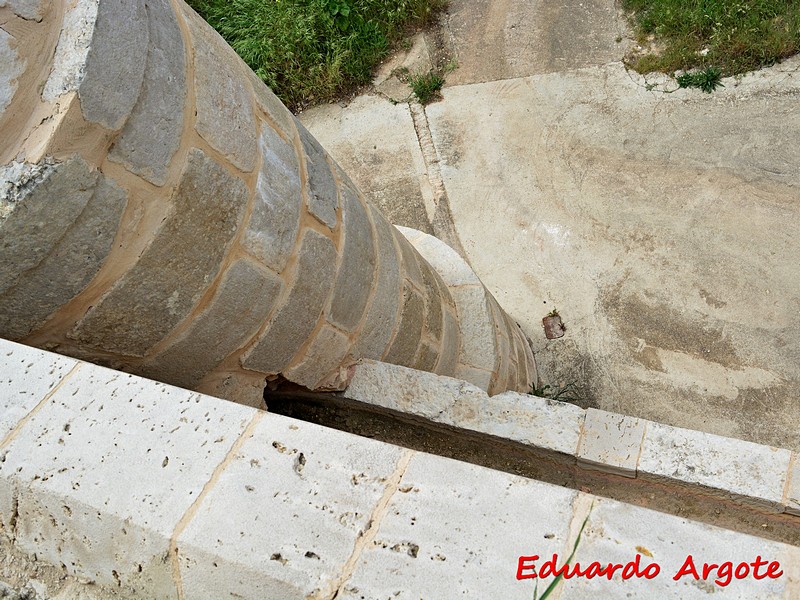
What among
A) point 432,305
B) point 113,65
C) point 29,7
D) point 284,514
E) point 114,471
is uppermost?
point 29,7

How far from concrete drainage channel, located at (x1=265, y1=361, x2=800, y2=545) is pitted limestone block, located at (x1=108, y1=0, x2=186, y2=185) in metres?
1.09

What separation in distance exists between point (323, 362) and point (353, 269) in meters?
0.32

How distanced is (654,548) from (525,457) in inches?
48.3

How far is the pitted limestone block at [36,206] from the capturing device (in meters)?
1.18

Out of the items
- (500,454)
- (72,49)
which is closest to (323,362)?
(500,454)

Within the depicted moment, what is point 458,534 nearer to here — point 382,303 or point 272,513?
point 272,513

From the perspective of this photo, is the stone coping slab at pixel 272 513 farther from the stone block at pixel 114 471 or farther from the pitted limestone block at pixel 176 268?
the pitted limestone block at pixel 176 268

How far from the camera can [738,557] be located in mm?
1092

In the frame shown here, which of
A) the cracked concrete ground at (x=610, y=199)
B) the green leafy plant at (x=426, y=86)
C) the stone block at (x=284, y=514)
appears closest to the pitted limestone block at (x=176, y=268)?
the stone block at (x=284, y=514)

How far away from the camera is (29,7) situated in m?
1.28

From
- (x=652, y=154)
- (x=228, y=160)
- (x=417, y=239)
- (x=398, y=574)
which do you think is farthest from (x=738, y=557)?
(x=652, y=154)

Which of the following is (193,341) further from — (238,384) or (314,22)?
(314,22)

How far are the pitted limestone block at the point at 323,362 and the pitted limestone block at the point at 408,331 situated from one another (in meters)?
0.27

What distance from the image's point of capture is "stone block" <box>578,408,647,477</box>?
212cm
